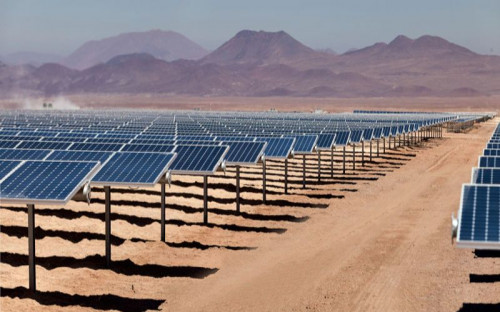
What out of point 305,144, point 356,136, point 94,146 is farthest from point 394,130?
point 94,146

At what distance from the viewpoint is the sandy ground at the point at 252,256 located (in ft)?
58.4

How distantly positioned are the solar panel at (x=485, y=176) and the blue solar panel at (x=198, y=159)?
311 inches

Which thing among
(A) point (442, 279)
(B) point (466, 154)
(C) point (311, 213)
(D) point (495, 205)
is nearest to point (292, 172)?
(C) point (311, 213)

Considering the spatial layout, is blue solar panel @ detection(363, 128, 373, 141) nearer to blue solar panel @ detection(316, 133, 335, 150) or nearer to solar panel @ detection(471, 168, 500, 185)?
blue solar panel @ detection(316, 133, 335, 150)

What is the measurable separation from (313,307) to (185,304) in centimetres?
241

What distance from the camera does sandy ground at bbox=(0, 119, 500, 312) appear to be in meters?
17.8

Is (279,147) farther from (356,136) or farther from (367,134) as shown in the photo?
(367,134)

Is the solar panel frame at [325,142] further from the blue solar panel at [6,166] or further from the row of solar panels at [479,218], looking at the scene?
the row of solar panels at [479,218]

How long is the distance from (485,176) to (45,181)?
8819 millimetres

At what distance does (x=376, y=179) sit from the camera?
43438 millimetres

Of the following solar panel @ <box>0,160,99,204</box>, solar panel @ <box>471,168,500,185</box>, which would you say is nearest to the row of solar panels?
solar panel @ <box>471,168,500,185</box>

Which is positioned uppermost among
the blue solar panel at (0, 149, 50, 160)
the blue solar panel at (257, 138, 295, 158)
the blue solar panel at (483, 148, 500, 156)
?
the blue solar panel at (0, 149, 50, 160)

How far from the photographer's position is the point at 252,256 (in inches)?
882

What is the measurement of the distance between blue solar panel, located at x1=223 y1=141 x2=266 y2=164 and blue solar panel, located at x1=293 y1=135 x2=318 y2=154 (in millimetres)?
6327
